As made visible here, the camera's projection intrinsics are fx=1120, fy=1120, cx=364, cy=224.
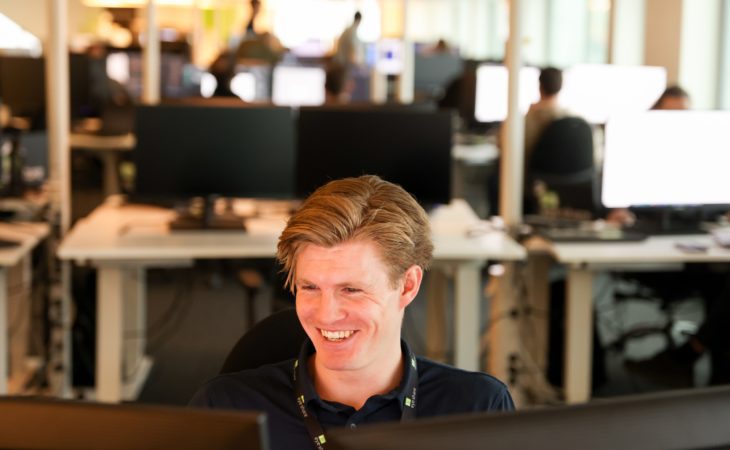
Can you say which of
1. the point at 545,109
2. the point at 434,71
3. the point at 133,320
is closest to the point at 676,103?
the point at 545,109

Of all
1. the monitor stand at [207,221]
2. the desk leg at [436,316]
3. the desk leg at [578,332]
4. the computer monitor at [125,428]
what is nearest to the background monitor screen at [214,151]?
the monitor stand at [207,221]

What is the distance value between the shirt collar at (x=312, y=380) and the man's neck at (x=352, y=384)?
2cm

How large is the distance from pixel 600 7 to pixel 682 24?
3610 millimetres

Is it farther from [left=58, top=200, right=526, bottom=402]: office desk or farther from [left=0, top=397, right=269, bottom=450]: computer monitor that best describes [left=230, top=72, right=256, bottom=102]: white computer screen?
[left=0, top=397, right=269, bottom=450]: computer monitor

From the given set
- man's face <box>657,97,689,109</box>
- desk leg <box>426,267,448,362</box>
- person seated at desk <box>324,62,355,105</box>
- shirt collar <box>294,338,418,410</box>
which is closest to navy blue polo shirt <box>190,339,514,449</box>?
shirt collar <box>294,338,418,410</box>

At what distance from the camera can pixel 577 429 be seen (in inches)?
38.9

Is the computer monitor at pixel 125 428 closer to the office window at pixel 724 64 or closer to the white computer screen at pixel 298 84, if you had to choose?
the office window at pixel 724 64

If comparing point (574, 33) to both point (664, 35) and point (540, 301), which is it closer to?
point (664, 35)

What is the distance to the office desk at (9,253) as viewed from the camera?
3.72 metres

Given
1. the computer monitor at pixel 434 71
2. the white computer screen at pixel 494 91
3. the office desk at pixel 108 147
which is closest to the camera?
the office desk at pixel 108 147

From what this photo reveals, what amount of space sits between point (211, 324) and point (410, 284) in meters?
4.30

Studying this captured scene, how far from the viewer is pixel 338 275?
5.41 ft

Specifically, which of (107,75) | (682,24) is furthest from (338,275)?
(107,75)

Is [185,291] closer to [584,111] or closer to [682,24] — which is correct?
[584,111]
